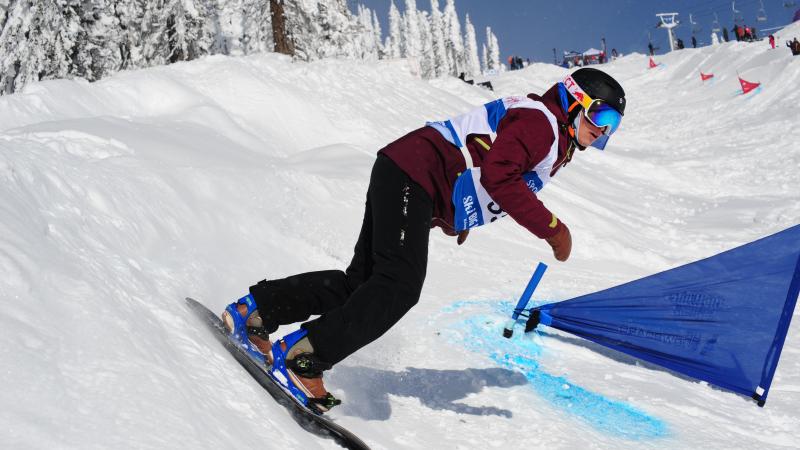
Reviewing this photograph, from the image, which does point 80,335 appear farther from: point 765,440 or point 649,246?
point 649,246

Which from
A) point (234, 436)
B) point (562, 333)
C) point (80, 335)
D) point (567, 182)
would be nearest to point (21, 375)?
point (80, 335)

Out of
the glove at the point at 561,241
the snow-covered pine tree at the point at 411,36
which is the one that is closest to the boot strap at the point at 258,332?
the glove at the point at 561,241

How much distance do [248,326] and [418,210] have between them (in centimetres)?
100

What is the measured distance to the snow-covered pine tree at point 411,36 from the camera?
317 ft

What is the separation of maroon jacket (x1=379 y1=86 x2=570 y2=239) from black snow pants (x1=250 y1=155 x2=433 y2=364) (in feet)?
0.29

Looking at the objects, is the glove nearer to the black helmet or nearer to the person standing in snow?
the person standing in snow

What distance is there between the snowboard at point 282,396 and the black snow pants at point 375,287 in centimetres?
23

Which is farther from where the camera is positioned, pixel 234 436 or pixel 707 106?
pixel 707 106

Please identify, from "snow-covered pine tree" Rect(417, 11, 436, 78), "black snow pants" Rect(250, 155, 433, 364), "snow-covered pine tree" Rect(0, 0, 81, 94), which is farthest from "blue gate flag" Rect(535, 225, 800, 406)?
"snow-covered pine tree" Rect(417, 11, 436, 78)

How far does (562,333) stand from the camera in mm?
4934

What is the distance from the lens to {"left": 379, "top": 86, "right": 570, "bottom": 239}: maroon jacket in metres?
3.03

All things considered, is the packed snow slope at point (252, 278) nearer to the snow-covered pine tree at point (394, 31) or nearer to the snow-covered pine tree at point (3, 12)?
the snow-covered pine tree at point (3, 12)

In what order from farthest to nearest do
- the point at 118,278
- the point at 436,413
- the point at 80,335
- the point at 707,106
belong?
1. the point at 707,106
2. the point at 436,413
3. the point at 118,278
4. the point at 80,335

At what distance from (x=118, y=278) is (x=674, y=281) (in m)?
3.58
